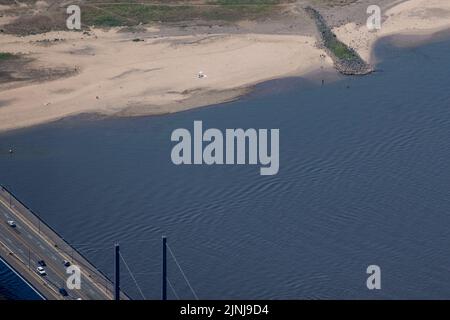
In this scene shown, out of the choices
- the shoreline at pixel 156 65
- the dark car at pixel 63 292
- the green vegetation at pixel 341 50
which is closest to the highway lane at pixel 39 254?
the dark car at pixel 63 292

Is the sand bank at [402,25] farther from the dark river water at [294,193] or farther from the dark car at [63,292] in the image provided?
the dark car at [63,292]

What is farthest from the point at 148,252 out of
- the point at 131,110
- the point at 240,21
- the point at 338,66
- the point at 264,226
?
the point at 240,21

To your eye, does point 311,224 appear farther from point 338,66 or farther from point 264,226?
point 338,66

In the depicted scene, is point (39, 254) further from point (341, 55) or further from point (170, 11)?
point (170, 11)

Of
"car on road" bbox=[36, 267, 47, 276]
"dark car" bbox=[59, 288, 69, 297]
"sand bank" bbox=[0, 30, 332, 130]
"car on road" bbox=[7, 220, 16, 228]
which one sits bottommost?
"dark car" bbox=[59, 288, 69, 297]

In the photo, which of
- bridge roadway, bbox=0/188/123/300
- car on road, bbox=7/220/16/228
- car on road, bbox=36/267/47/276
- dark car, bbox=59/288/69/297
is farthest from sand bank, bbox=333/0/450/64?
dark car, bbox=59/288/69/297

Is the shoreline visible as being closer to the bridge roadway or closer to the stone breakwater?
the stone breakwater
